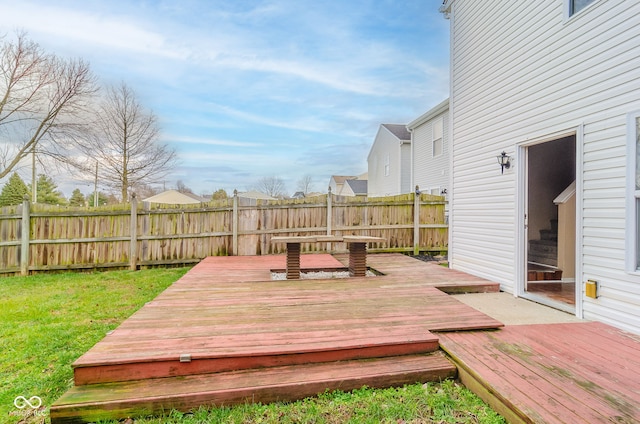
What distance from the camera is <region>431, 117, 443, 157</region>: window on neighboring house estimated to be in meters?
11.5

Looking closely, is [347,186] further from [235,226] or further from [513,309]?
[513,309]

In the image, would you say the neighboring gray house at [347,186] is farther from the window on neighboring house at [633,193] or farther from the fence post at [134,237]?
the window on neighboring house at [633,193]

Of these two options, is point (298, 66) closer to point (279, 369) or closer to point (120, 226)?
point (120, 226)

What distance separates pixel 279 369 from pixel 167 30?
9942 mm

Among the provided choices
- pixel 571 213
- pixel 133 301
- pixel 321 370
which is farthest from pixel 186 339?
pixel 571 213

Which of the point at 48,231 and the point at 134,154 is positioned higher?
the point at 134,154

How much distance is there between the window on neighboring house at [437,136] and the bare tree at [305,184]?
30.2 m

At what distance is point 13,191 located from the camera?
23844 mm

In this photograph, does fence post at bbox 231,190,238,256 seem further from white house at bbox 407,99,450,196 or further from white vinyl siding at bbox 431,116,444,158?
white vinyl siding at bbox 431,116,444,158

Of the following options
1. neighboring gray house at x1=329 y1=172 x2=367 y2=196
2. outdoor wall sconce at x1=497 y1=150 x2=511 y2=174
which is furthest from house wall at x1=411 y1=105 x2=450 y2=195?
neighboring gray house at x1=329 y1=172 x2=367 y2=196

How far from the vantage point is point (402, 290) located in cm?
433

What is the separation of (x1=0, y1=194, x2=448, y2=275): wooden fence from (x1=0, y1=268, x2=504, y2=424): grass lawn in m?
1.88

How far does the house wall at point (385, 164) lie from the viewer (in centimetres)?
1566

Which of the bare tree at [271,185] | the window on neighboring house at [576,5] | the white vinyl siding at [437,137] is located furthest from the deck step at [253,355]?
the bare tree at [271,185]
